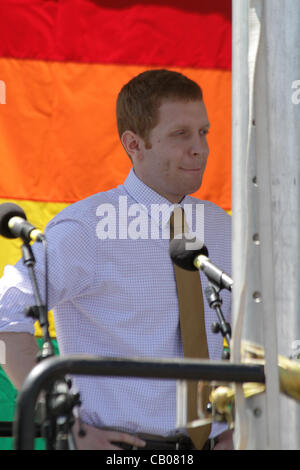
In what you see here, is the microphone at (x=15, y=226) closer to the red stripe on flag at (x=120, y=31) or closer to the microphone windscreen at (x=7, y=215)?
the microphone windscreen at (x=7, y=215)

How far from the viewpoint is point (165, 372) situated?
1029 millimetres

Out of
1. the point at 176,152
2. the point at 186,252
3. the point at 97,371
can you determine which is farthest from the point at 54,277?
the point at 97,371

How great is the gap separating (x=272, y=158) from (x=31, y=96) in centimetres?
195

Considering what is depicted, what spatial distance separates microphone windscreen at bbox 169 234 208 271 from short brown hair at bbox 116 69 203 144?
930 millimetres

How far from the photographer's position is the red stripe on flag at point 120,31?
3146 millimetres

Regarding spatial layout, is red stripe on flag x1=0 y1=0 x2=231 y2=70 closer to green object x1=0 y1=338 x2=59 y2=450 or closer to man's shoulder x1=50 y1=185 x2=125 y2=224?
man's shoulder x1=50 y1=185 x2=125 y2=224

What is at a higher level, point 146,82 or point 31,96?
point 31,96

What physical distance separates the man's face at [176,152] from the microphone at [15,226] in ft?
1.95

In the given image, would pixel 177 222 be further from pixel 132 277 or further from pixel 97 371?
pixel 97 371

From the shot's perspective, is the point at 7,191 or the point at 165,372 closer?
the point at 165,372

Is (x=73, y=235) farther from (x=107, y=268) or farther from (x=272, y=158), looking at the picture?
(x=272, y=158)

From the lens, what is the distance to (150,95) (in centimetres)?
240

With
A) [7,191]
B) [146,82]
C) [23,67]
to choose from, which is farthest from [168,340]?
[23,67]

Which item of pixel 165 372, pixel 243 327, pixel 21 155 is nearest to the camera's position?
pixel 165 372
